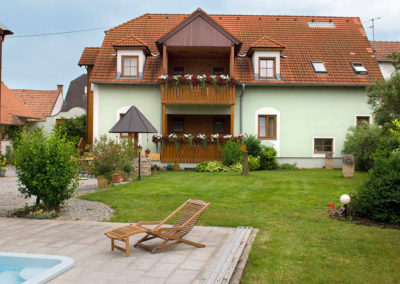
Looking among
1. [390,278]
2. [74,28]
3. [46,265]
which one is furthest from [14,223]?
[74,28]

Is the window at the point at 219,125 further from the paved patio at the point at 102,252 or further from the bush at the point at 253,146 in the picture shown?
the paved patio at the point at 102,252

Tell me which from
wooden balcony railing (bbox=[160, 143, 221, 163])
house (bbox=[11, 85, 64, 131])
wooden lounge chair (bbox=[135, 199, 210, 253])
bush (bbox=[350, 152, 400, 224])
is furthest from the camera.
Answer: house (bbox=[11, 85, 64, 131])

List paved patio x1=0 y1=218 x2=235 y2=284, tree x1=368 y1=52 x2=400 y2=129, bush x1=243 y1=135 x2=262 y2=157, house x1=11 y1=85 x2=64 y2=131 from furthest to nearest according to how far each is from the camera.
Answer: house x1=11 y1=85 x2=64 y2=131 → bush x1=243 y1=135 x2=262 y2=157 → tree x1=368 y1=52 x2=400 y2=129 → paved patio x1=0 y1=218 x2=235 y2=284

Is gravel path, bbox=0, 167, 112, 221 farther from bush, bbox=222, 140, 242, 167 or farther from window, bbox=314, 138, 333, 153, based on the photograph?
window, bbox=314, 138, 333, 153

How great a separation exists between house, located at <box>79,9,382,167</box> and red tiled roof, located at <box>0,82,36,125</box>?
6187 millimetres

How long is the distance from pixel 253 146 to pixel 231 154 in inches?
60.5

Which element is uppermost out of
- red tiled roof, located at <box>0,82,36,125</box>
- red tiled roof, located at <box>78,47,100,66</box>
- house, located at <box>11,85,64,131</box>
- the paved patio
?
red tiled roof, located at <box>78,47,100,66</box>

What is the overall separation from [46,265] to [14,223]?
2.93 metres

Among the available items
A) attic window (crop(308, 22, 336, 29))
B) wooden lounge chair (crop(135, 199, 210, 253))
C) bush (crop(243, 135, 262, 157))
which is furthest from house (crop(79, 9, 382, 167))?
wooden lounge chair (crop(135, 199, 210, 253))

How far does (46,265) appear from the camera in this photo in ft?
16.3

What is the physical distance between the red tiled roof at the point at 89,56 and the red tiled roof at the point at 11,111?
20.4 ft

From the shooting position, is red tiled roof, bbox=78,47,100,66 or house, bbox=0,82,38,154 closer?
red tiled roof, bbox=78,47,100,66

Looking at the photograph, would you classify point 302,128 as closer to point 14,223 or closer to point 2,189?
point 2,189

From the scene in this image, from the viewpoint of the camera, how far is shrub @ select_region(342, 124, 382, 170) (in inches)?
715
